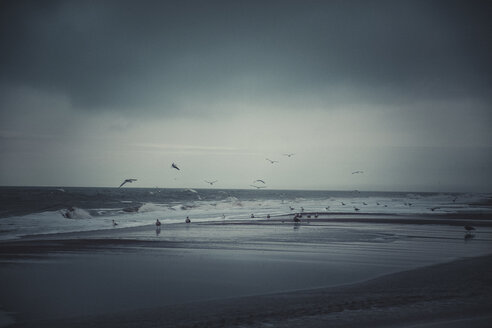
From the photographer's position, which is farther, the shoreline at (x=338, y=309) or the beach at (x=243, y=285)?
the beach at (x=243, y=285)

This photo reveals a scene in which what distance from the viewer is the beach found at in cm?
704

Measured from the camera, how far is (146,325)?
6.59 m

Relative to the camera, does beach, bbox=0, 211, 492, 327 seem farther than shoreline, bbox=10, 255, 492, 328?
Yes

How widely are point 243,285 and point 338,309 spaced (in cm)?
318

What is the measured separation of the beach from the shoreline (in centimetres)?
2

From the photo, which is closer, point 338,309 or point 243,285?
point 338,309

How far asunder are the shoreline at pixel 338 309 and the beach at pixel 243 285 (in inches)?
0.9

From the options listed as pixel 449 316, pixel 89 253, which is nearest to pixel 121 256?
pixel 89 253

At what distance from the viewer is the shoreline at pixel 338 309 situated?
671 centimetres

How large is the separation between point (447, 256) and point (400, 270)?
431 cm

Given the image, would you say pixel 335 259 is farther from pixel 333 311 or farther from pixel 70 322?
pixel 70 322

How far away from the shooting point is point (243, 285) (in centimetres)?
986

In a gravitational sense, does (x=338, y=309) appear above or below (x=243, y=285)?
above

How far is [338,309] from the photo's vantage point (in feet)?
24.5
